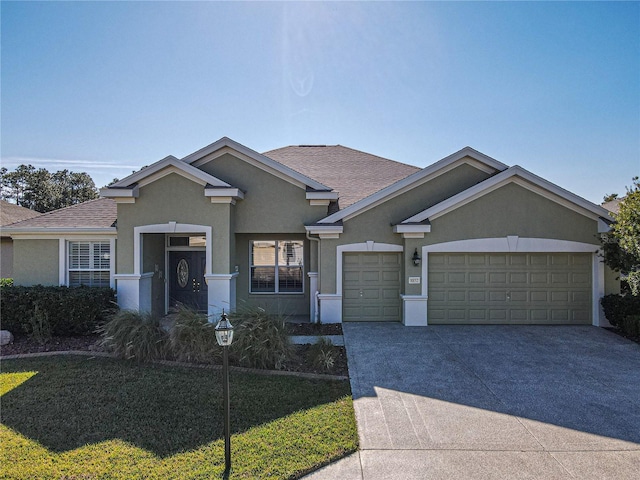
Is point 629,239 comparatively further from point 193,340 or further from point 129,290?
point 129,290

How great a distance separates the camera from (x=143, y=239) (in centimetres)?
1152

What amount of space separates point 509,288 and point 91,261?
13.5m

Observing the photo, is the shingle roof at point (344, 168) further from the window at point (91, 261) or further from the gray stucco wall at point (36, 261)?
the gray stucco wall at point (36, 261)

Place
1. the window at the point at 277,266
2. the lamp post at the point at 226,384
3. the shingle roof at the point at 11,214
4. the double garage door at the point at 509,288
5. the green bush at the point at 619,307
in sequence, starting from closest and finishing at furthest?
the lamp post at the point at 226,384
the green bush at the point at 619,307
the double garage door at the point at 509,288
the window at the point at 277,266
the shingle roof at the point at 11,214

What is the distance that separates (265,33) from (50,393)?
9.61m

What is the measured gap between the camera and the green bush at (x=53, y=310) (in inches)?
387

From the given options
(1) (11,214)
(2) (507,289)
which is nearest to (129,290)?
(2) (507,289)

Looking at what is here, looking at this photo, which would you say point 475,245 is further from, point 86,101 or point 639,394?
point 86,101

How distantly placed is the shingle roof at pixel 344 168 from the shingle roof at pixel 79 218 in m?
6.92

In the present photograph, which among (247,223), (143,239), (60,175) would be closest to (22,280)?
(143,239)

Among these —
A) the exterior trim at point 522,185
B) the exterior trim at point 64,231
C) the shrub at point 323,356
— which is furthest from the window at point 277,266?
the shrub at point 323,356

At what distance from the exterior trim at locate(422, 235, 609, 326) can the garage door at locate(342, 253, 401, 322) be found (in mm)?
990

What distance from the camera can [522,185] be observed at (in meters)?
11.0

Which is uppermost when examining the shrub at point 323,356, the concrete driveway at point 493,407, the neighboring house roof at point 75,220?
the neighboring house roof at point 75,220
